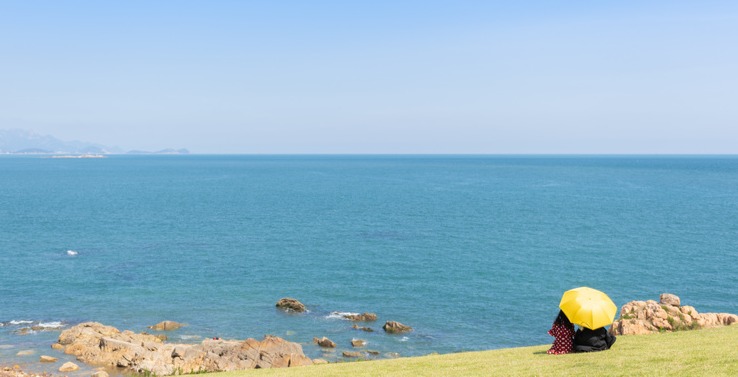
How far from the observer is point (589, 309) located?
2244 cm

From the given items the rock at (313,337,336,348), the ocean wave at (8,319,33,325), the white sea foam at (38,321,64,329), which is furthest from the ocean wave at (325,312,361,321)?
the ocean wave at (8,319,33,325)

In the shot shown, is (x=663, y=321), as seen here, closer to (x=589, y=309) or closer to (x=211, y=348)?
(x=589, y=309)

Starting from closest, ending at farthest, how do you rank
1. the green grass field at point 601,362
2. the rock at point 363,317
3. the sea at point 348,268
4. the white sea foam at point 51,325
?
the green grass field at point 601,362
the white sea foam at point 51,325
the sea at point 348,268
the rock at point 363,317

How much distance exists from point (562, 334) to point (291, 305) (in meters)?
40.3

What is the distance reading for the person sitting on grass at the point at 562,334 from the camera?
76.9 ft

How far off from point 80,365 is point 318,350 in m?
18.6

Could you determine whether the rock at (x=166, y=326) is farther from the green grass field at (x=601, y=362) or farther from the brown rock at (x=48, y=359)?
the green grass field at (x=601, y=362)

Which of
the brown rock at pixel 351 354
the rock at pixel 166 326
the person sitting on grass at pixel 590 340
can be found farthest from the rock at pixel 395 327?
the person sitting on grass at pixel 590 340

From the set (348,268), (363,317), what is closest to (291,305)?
(363,317)

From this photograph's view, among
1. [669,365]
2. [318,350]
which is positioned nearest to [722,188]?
[318,350]

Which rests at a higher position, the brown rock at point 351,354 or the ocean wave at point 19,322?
the brown rock at point 351,354

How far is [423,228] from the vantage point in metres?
110

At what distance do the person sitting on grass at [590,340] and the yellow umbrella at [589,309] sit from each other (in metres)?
0.93

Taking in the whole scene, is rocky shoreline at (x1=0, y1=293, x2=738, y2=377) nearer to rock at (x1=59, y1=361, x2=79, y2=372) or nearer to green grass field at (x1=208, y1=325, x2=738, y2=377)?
rock at (x1=59, y1=361, x2=79, y2=372)
